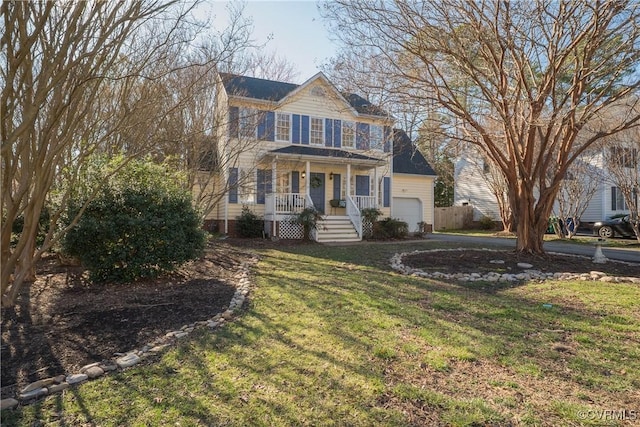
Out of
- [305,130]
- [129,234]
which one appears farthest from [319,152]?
[129,234]

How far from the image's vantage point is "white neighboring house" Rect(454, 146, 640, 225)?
22.5m

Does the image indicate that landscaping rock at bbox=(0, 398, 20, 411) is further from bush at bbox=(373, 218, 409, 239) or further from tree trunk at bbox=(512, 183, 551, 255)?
bush at bbox=(373, 218, 409, 239)

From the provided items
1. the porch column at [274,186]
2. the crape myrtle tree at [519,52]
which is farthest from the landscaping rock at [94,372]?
the porch column at [274,186]

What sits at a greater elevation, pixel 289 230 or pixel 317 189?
pixel 317 189

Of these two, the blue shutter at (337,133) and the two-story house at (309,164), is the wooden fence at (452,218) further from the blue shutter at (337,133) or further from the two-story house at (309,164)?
the blue shutter at (337,133)

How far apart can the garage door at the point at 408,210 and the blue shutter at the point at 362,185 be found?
2.35 metres

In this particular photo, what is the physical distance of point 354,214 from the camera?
15.6 m

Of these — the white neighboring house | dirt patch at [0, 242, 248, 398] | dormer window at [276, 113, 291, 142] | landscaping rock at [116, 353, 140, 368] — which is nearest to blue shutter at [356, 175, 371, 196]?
dormer window at [276, 113, 291, 142]

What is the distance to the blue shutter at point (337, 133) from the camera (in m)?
17.2

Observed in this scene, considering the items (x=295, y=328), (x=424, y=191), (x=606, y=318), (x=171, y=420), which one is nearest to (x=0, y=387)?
(x=171, y=420)

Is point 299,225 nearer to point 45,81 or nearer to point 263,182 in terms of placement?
point 263,182

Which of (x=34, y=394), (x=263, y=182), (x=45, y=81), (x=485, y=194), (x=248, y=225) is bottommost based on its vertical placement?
(x=34, y=394)

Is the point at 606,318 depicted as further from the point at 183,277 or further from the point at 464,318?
the point at 183,277

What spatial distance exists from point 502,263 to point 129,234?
791 cm
